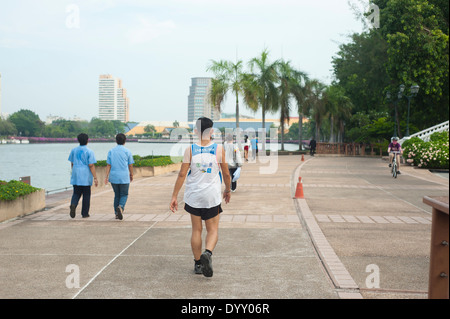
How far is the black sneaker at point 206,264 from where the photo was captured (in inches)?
207

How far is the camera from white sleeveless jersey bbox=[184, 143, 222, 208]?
17.9 ft

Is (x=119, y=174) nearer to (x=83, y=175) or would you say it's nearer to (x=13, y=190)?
(x=83, y=175)

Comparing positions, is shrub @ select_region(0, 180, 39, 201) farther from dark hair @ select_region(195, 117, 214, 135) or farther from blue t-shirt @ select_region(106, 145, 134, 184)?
dark hair @ select_region(195, 117, 214, 135)

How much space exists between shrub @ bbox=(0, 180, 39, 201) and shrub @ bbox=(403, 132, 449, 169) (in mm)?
20131

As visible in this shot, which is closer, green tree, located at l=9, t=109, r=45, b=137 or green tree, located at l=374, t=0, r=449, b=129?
green tree, located at l=374, t=0, r=449, b=129

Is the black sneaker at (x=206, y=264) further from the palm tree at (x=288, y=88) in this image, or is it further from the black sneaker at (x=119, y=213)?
the palm tree at (x=288, y=88)

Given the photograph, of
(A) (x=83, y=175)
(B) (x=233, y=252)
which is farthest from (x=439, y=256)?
(A) (x=83, y=175)

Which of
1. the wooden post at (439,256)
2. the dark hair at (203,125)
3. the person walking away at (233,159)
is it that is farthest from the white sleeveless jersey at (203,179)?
the person walking away at (233,159)

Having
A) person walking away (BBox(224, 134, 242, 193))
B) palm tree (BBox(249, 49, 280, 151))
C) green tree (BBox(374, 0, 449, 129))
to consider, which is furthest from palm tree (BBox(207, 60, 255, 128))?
person walking away (BBox(224, 134, 242, 193))

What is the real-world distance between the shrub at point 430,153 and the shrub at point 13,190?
20.1 m

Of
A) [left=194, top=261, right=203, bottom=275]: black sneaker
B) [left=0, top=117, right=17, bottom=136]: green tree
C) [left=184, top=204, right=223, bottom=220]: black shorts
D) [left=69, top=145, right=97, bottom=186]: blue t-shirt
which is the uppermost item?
[left=0, top=117, right=17, bottom=136]: green tree
